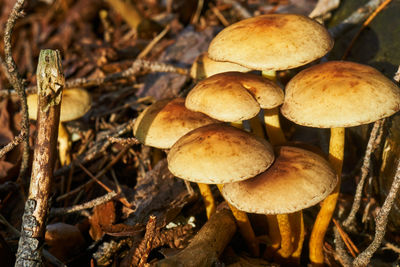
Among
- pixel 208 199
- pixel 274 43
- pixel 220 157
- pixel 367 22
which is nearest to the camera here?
pixel 220 157

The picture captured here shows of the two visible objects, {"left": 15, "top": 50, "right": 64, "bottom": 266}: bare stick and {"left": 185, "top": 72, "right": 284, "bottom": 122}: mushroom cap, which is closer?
{"left": 15, "top": 50, "right": 64, "bottom": 266}: bare stick

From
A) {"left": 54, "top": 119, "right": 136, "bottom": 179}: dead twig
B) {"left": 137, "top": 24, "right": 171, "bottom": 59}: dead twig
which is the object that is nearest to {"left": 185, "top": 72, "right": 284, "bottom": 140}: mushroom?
{"left": 54, "top": 119, "right": 136, "bottom": 179}: dead twig

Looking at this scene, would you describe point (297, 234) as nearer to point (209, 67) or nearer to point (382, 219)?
point (382, 219)

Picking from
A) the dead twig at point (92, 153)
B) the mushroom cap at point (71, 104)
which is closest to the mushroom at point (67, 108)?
the mushroom cap at point (71, 104)

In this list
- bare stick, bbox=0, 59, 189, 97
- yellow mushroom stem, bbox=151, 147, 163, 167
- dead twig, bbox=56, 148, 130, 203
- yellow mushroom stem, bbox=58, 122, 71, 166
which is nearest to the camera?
dead twig, bbox=56, 148, 130, 203

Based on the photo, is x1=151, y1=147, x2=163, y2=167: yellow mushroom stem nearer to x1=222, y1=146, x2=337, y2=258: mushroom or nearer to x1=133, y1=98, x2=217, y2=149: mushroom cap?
x1=133, y1=98, x2=217, y2=149: mushroom cap

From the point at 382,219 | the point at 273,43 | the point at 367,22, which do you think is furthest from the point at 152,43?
the point at 382,219

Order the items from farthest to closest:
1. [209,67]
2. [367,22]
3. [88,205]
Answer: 1. [367,22]
2. [209,67]
3. [88,205]

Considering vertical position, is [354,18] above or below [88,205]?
above
